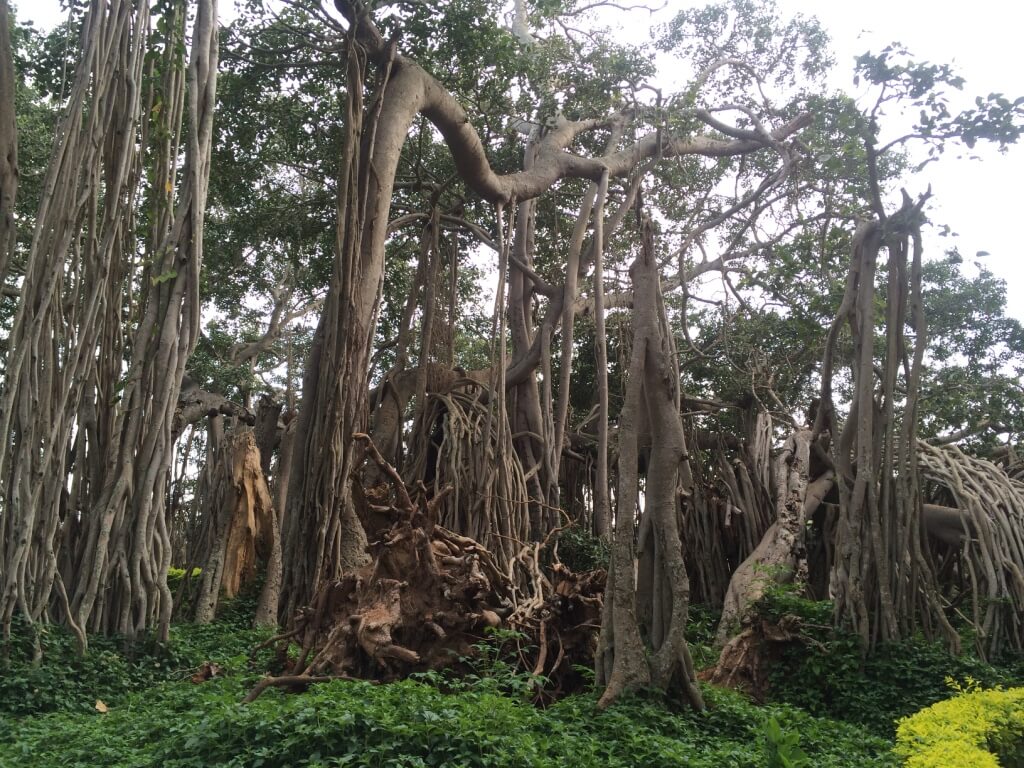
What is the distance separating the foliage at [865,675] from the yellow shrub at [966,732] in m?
0.79

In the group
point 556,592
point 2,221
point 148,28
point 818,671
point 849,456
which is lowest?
point 818,671

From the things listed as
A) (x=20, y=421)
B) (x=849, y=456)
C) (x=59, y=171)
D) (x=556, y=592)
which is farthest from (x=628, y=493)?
(x=59, y=171)

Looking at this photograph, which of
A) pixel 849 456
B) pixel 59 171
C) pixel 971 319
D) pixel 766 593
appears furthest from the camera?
pixel 971 319

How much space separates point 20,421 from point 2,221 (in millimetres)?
1069

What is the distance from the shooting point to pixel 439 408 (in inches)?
321

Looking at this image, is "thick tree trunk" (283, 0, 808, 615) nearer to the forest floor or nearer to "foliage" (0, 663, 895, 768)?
the forest floor

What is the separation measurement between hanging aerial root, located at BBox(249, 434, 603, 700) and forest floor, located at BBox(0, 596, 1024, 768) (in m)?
0.20

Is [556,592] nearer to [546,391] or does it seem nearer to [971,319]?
[546,391]

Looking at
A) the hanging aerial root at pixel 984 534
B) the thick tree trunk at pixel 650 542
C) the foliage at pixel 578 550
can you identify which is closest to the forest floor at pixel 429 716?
the thick tree trunk at pixel 650 542

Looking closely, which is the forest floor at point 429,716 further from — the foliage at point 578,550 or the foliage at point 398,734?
the foliage at point 578,550

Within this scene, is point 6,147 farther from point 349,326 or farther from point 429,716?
point 429,716

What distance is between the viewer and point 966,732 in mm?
3383

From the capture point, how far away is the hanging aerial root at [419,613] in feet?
13.3

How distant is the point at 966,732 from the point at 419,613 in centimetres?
236
